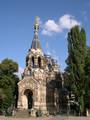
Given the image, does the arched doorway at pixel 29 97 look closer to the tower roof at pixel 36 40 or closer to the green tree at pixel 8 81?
the green tree at pixel 8 81

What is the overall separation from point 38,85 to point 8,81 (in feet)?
17.9

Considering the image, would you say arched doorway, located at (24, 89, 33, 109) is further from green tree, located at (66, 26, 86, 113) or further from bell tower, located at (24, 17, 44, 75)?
green tree, located at (66, 26, 86, 113)

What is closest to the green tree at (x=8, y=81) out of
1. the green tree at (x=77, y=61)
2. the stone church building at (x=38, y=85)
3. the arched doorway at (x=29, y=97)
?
the stone church building at (x=38, y=85)

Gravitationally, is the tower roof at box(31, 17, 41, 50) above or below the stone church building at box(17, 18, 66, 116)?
above

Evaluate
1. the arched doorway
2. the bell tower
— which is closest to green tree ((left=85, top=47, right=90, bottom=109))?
the arched doorway

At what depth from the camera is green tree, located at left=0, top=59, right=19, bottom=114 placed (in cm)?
5412

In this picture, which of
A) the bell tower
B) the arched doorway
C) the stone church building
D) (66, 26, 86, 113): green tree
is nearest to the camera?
(66, 26, 86, 113): green tree

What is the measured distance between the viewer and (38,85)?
55406 millimetres

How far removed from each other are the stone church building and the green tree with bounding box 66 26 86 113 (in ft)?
36.6

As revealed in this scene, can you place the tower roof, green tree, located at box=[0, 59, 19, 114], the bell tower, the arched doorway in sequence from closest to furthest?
green tree, located at box=[0, 59, 19, 114] → the arched doorway → the bell tower → the tower roof

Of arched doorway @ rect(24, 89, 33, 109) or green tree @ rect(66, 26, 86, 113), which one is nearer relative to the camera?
green tree @ rect(66, 26, 86, 113)

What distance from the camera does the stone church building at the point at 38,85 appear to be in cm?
5541

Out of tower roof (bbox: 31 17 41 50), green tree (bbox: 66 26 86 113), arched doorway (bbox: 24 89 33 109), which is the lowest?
arched doorway (bbox: 24 89 33 109)

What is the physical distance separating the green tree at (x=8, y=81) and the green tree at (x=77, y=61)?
13.8m
